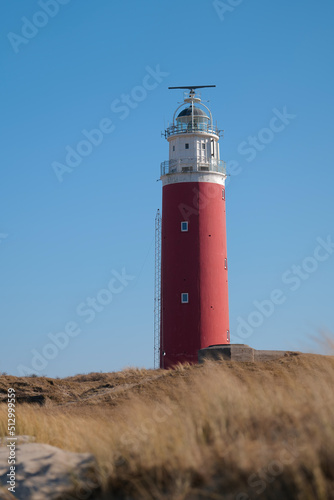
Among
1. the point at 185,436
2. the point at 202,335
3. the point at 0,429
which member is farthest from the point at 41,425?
the point at 202,335

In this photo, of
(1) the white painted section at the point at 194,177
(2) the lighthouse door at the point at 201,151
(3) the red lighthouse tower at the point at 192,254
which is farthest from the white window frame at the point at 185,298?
(2) the lighthouse door at the point at 201,151

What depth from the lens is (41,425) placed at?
12891 millimetres

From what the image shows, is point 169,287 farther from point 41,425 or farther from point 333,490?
point 333,490

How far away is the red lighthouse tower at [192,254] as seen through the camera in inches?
1298

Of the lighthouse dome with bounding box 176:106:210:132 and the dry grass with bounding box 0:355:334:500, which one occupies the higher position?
the lighthouse dome with bounding box 176:106:210:132

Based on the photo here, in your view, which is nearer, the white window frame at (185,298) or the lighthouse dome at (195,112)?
the white window frame at (185,298)

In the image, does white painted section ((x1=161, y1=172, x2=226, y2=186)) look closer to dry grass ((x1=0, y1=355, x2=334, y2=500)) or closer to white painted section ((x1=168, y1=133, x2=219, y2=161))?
white painted section ((x1=168, y1=133, x2=219, y2=161))

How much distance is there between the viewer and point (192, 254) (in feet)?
110

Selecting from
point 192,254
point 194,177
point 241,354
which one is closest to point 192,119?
point 194,177

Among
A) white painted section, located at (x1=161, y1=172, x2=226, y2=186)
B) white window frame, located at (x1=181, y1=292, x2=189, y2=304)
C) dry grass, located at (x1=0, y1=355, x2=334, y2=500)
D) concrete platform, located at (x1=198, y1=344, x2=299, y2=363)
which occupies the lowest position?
dry grass, located at (x1=0, y1=355, x2=334, y2=500)

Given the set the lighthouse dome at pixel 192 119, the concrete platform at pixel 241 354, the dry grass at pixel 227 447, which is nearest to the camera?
the dry grass at pixel 227 447

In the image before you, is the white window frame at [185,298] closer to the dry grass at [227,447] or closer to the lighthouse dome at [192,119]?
the lighthouse dome at [192,119]

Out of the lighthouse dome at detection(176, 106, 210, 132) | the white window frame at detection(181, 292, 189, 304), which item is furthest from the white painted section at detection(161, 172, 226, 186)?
the white window frame at detection(181, 292, 189, 304)

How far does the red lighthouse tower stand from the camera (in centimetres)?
3297
